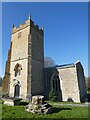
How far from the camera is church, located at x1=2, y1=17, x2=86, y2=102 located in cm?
1958

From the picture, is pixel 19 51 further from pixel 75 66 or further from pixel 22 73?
pixel 75 66

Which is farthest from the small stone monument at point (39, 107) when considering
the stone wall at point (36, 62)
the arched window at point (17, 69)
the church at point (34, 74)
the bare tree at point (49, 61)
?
the bare tree at point (49, 61)

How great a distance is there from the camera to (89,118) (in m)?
9.39

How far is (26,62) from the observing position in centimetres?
2056

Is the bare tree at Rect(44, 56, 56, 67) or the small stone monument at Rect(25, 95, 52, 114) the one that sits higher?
the bare tree at Rect(44, 56, 56, 67)

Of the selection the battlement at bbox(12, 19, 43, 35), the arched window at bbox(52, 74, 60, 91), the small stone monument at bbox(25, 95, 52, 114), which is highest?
the battlement at bbox(12, 19, 43, 35)

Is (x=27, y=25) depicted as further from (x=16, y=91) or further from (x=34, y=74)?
(x=16, y=91)

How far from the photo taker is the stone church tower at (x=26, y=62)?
19984 mm

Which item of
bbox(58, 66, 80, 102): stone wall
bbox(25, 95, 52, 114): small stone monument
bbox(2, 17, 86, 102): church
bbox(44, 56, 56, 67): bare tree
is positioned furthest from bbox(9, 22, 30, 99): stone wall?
bbox(44, 56, 56, 67): bare tree

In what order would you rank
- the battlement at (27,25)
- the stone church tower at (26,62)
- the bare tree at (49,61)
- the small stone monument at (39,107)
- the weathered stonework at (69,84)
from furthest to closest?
the bare tree at (49,61) < the battlement at (27,25) < the stone church tower at (26,62) < the weathered stonework at (69,84) < the small stone monument at (39,107)

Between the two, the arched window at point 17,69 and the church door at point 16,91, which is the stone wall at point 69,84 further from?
the church door at point 16,91

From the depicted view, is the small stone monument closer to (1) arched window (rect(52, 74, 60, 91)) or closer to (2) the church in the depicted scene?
(2) the church

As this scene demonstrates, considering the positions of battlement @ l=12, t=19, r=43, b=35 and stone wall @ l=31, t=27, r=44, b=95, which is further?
battlement @ l=12, t=19, r=43, b=35

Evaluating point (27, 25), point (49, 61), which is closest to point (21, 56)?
point (27, 25)
